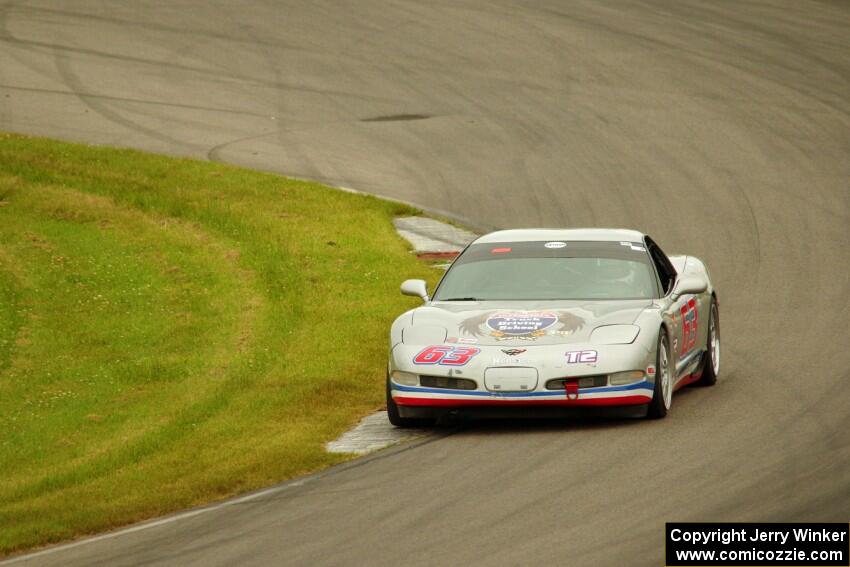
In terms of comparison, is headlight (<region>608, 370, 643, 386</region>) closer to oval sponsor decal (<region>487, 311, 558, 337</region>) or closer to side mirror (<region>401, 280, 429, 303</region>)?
oval sponsor decal (<region>487, 311, 558, 337</region>)

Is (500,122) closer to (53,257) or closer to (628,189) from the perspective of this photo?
(628,189)

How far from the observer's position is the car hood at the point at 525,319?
11445 mm

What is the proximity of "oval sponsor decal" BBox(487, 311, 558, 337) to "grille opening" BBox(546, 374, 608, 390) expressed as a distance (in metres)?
0.48

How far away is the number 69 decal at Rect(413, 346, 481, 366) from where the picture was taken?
11328mm

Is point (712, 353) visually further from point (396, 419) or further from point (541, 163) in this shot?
point (541, 163)

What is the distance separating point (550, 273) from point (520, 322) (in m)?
1.11

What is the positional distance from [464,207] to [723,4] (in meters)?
13.0

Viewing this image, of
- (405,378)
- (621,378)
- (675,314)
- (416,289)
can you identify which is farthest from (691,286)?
(405,378)

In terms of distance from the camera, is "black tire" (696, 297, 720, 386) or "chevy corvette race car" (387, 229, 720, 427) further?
"black tire" (696, 297, 720, 386)

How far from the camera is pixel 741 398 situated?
12312 mm

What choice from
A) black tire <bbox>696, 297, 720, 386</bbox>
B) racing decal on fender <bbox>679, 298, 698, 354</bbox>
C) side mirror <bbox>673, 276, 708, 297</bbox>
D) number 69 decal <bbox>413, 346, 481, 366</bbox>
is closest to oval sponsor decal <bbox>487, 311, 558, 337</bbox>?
number 69 decal <bbox>413, 346, 481, 366</bbox>

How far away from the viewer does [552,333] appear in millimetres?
11445

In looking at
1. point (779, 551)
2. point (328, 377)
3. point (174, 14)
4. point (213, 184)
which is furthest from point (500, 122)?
point (779, 551)

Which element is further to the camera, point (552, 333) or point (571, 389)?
point (552, 333)
